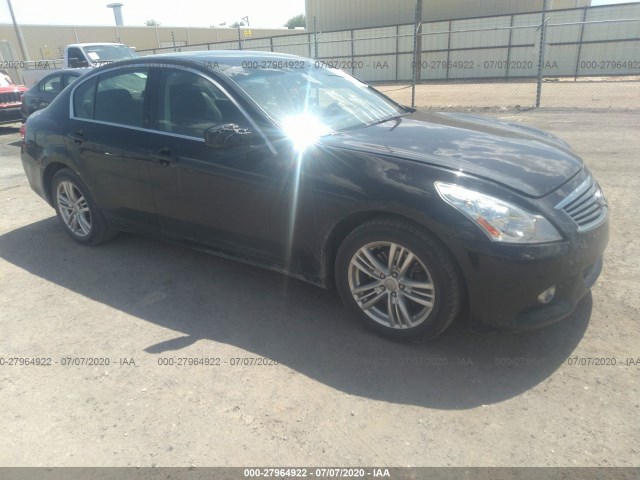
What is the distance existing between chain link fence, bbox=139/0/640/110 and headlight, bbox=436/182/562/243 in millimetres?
15045

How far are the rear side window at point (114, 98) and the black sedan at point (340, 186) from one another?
1 cm

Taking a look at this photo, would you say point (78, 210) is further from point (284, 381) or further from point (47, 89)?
point (47, 89)

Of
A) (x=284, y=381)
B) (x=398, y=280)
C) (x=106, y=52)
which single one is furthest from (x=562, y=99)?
(x=284, y=381)

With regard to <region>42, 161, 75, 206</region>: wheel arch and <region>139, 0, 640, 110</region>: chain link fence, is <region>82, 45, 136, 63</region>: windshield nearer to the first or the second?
<region>139, 0, 640, 110</region>: chain link fence

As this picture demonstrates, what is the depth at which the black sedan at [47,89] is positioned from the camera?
421 inches

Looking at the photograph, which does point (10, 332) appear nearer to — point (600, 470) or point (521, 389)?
point (521, 389)

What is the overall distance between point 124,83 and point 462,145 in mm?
2864

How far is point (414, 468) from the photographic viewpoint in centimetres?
215

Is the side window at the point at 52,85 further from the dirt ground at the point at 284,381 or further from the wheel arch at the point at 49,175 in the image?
the dirt ground at the point at 284,381

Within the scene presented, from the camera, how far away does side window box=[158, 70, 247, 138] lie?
346cm

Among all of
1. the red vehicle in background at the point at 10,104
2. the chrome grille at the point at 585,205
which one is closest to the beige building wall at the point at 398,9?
the red vehicle in background at the point at 10,104

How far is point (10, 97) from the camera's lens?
1306cm

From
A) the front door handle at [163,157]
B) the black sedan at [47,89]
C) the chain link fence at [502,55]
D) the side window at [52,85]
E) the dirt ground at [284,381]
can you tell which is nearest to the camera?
the dirt ground at [284,381]

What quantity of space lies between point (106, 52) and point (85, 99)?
1165 cm
